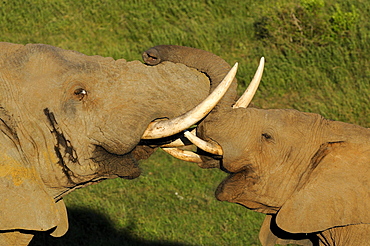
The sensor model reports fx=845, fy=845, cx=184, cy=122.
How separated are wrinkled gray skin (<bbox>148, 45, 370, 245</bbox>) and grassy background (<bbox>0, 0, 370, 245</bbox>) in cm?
324

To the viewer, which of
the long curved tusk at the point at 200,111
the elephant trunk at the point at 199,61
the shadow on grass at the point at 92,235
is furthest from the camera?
the shadow on grass at the point at 92,235

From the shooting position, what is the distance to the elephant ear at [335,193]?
5617mm

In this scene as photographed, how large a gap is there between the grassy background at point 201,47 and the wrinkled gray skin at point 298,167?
3237mm

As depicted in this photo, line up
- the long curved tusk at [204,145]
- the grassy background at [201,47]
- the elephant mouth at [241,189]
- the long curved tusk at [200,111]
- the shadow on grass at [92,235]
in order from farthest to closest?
the grassy background at [201,47], the shadow on grass at [92,235], the elephant mouth at [241,189], the long curved tusk at [204,145], the long curved tusk at [200,111]

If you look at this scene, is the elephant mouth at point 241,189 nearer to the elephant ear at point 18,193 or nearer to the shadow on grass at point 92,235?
the elephant ear at point 18,193

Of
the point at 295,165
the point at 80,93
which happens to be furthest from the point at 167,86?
the point at 295,165

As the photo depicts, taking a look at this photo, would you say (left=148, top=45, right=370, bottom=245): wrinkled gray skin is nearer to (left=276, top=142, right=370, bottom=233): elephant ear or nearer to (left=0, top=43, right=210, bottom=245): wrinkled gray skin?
(left=276, top=142, right=370, bottom=233): elephant ear

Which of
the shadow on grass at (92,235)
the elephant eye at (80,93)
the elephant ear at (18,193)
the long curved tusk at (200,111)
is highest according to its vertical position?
the elephant eye at (80,93)

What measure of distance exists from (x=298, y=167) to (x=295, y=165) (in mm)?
24

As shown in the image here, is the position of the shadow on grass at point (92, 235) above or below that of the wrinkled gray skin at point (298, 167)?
below

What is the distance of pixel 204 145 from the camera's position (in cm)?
563

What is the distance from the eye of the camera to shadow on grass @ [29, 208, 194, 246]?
8.86 m

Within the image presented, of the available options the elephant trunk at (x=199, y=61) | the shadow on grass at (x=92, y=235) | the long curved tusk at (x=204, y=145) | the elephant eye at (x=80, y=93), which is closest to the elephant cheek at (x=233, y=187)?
the long curved tusk at (x=204, y=145)

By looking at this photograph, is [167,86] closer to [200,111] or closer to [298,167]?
→ [200,111]
